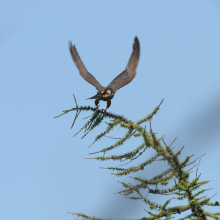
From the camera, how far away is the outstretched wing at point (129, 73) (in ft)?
36.0

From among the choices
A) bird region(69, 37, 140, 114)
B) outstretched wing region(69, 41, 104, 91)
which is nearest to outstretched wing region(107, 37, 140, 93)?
bird region(69, 37, 140, 114)

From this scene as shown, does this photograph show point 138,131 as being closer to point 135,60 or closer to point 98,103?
point 98,103

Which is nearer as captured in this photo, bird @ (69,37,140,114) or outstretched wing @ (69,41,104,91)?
bird @ (69,37,140,114)

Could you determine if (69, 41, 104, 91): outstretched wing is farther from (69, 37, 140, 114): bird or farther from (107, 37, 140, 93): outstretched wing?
(107, 37, 140, 93): outstretched wing

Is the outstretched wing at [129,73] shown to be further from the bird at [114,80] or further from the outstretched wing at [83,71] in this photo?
the outstretched wing at [83,71]

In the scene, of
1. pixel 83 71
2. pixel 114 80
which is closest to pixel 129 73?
pixel 114 80

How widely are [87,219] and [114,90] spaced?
3.76 m

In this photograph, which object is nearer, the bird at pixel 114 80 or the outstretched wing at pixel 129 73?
the bird at pixel 114 80

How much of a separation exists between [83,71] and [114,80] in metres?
1.03

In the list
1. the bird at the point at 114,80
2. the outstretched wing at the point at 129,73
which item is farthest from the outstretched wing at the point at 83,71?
the outstretched wing at the point at 129,73

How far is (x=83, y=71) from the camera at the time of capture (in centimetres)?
1164

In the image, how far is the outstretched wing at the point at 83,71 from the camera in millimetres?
11016

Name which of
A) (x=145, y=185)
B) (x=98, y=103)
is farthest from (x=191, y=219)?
(x=98, y=103)

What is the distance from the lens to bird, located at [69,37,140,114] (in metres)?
10.1
